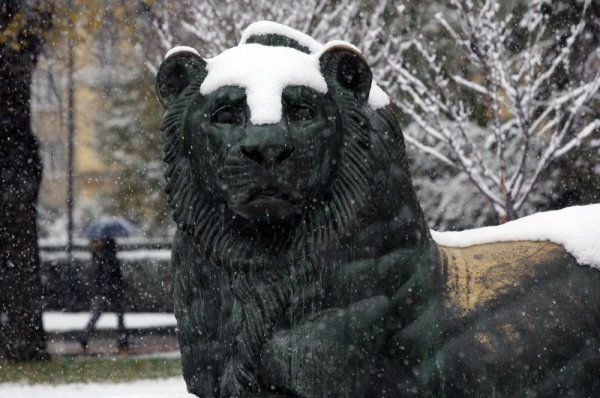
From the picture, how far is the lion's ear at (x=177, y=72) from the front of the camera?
305cm

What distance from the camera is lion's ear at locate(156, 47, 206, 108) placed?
3053 mm

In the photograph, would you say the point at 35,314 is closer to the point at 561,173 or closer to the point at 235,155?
the point at 561,173

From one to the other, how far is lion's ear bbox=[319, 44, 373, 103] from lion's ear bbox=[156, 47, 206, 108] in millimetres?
406

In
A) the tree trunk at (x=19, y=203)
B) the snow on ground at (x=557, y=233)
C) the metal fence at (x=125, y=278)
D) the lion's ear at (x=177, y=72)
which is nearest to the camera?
the lion's ear at (x=177, y=72)

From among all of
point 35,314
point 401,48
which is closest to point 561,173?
point 401,48

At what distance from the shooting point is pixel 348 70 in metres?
3.05

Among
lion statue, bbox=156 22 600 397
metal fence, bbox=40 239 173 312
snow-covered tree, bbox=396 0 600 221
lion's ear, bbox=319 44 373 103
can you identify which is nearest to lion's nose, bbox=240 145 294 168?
lion statue, bbox=156 22 600 397

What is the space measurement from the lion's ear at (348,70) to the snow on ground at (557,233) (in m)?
0.76

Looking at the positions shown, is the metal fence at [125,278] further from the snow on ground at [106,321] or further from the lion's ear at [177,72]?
the lion's ear at [177,72]

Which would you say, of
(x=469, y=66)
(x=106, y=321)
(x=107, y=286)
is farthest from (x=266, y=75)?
(x=469, y=66)

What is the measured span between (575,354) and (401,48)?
12621 mm

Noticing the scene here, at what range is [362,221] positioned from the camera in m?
3.00

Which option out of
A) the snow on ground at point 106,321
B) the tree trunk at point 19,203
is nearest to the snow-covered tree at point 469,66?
the tree trunk at point 19,203

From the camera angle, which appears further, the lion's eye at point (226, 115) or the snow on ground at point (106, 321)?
the snow on ground at point (106, 321)
